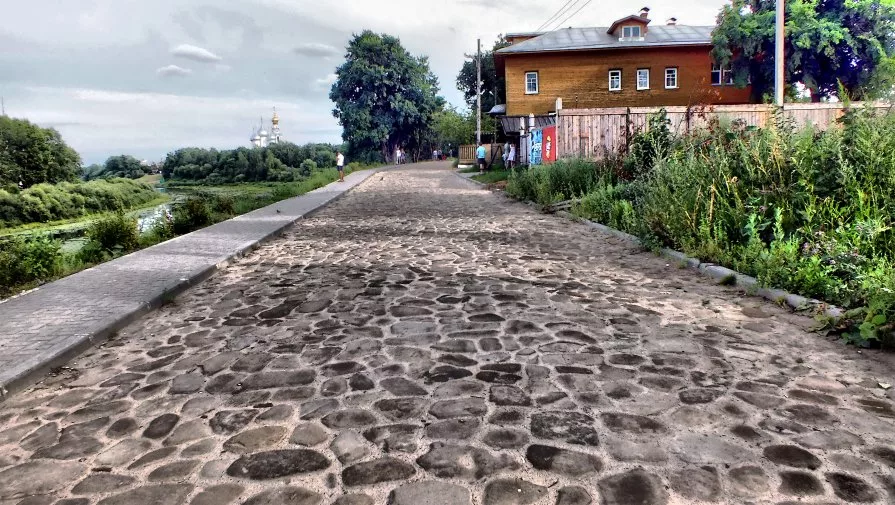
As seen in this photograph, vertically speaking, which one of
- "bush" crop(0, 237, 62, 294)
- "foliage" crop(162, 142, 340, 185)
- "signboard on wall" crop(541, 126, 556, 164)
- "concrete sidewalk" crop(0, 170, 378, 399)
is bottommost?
"concrete sidewalk" crop(0, 170, 378, 399)

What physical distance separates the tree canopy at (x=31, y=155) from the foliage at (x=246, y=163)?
51.6 feet

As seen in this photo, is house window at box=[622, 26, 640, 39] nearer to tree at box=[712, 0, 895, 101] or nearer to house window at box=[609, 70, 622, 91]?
house window at box=[609, 70, 622, 91]

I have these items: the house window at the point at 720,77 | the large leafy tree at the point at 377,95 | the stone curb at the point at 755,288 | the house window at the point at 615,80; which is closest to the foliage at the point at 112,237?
the stone curb at the point at 755,288

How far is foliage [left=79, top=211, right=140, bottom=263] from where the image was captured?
10.6 meters

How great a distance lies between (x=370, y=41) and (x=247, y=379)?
65943mm

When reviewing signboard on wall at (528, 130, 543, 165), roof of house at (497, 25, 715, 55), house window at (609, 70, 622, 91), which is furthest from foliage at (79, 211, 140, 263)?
house window at (609, 70, 622, 91)

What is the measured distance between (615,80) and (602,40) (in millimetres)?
2727

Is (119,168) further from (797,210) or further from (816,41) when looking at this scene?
(797,210)

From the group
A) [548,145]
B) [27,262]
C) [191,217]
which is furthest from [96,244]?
[548,145]

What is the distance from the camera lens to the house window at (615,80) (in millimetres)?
36812

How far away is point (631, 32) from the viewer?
121ft

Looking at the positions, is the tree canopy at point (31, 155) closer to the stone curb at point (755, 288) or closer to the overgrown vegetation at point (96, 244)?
the overgrown vegetation at point (96, 244)

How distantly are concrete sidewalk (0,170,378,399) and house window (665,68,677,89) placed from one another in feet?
109

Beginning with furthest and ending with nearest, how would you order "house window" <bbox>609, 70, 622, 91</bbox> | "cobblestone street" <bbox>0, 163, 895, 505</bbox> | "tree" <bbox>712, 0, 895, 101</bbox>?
"house window" <bbox>609, 70, 622, 91</bbox>
"tree" <bbox>712, 0, 895, 101</bbox>
"cobblestone street" <bbox>0, 163, 895, 505</bbox>
